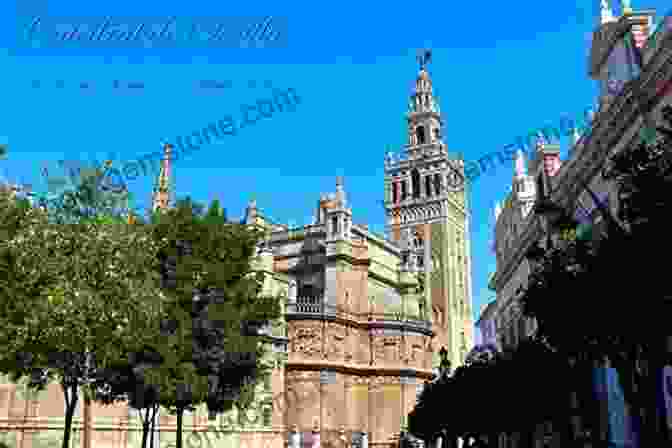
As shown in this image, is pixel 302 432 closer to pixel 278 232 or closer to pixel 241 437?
pixel 241 437

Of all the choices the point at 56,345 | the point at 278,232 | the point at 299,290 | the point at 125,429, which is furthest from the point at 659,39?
the point at 278,232

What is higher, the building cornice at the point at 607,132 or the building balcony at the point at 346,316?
the building cornice at the point at 607,132

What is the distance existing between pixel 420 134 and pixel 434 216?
42.2 ft

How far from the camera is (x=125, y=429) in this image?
37000mm

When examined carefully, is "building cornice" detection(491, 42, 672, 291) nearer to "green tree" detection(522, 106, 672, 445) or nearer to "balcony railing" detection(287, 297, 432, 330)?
"green tree" detection(522, 106, 672, 445)

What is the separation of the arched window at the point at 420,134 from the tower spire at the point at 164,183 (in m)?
43.7

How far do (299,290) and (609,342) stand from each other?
1869 inches

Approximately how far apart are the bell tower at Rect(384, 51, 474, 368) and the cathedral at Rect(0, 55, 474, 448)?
8.63ft

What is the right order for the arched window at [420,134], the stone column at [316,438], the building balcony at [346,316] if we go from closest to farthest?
1. the stone column at [316,438]
2. the building balcony at [346,316]
3. the arched window at [420,134]

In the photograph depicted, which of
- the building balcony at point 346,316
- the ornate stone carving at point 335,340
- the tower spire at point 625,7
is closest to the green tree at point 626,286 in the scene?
the tower spire at point 625,7

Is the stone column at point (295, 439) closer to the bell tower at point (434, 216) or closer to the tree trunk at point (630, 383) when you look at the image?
the bell tower at point (434, 216)

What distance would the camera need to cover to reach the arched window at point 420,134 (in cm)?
8944

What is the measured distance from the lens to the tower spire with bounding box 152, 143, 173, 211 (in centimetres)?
5078

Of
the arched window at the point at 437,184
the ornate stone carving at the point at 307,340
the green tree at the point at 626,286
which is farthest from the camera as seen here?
the arched window at the point at 437,184
